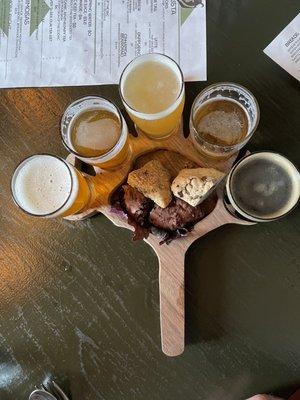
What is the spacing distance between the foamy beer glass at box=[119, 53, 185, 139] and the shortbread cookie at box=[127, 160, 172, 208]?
0.28ft

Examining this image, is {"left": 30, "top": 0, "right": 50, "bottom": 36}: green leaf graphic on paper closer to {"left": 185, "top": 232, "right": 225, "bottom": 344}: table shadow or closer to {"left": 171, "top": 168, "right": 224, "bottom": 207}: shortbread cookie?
{"left": 171, "top": 168, "right": 224, "bottom": 207}: shortbread cookie

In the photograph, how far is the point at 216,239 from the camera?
3.38ft

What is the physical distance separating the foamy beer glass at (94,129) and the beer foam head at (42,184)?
0.05m

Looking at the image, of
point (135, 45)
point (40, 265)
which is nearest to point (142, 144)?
point (135, 45)

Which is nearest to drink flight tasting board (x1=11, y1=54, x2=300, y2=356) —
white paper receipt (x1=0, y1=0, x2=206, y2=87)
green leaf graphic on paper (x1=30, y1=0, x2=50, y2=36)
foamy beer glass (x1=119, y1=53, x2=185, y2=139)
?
foamy beer glass (x1=119, y1=53, x2=185, y2=139)

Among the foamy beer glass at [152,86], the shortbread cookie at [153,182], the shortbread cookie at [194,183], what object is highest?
the foamy beer glass at [152,86]

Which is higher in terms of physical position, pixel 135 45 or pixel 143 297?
pixel 135 45

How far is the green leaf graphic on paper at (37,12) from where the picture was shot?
1.09 meters

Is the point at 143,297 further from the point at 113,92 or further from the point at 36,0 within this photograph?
the point at 36,0

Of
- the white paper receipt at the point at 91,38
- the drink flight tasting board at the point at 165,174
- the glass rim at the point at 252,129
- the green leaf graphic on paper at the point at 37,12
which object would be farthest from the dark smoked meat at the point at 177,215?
the green leaf graphic on paper at the point at 37,12

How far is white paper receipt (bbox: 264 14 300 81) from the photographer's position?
40.6 inches

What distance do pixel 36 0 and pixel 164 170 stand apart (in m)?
0.48

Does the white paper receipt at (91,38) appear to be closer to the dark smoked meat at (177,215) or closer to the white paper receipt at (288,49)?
the white paper receipt at (288,49)

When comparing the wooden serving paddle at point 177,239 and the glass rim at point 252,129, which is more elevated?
the glass rim at point 252,129
